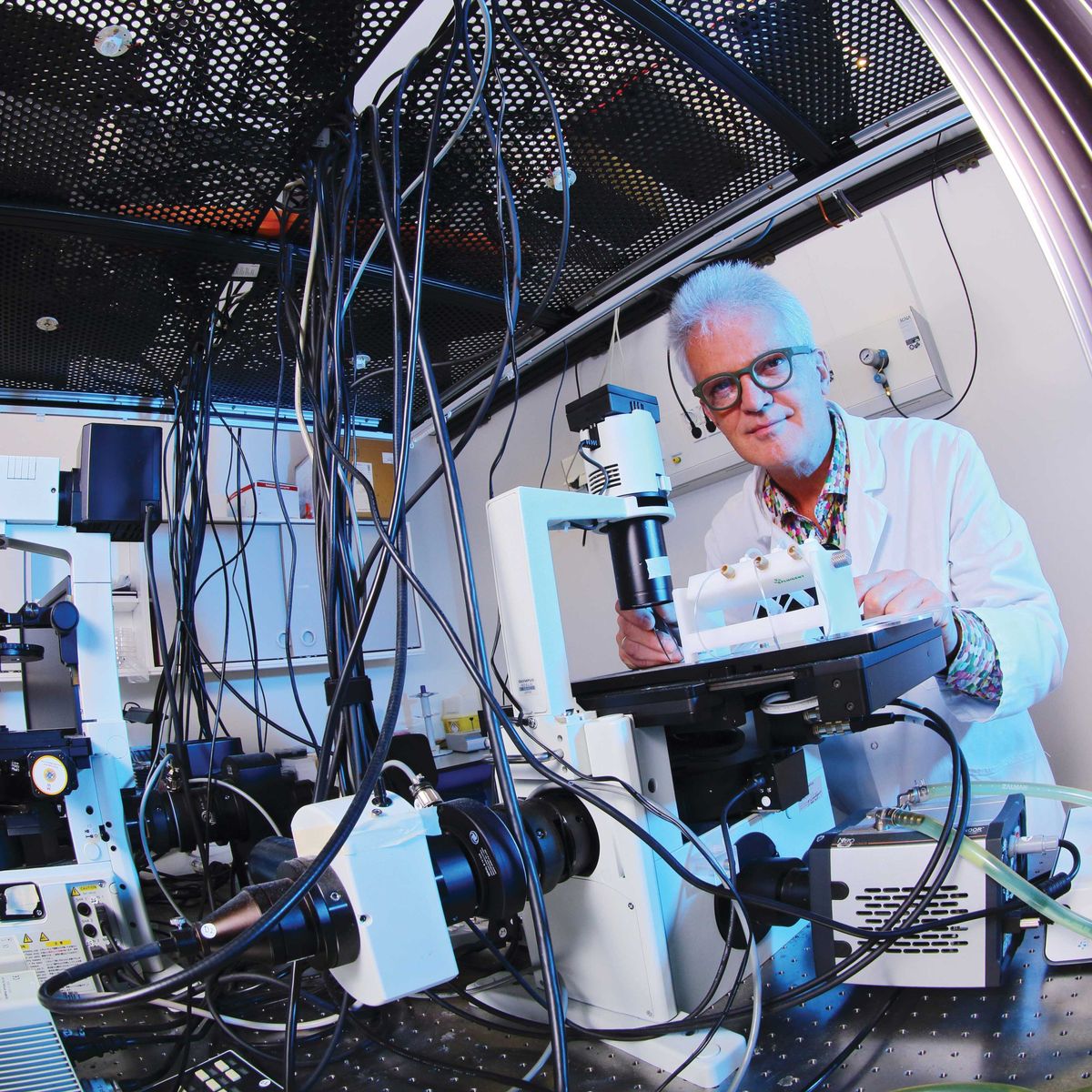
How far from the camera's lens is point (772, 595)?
770 mm

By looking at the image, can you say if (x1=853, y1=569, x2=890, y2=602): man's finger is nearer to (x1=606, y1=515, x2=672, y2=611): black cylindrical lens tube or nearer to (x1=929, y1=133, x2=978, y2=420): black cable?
(x1=606, y1=515, x2=672, y2=611): black cylindrical lens tube

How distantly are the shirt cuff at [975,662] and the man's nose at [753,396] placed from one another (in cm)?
53

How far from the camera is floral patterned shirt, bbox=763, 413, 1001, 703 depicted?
38.3 inches

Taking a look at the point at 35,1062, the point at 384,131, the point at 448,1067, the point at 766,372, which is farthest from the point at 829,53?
the point at 35,1062

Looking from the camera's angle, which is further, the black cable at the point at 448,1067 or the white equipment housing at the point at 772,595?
the white equipment housing at the point at 772,595

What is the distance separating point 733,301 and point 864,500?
1.48 ft

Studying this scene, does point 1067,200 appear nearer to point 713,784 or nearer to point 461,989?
point 713,784

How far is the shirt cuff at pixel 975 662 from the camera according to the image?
0.96 metres

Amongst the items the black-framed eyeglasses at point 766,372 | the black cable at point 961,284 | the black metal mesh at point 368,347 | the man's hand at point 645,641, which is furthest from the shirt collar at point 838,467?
the black metal mesh at point 368,347

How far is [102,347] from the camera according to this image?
108cm

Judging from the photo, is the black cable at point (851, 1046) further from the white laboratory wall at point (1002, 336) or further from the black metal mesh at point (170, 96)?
the white laboratory wall at point (1002, 336)

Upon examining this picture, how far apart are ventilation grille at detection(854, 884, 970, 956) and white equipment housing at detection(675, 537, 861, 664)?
0.22 m

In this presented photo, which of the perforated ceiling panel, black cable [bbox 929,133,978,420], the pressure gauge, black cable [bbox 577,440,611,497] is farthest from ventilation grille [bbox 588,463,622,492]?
black cable [bbox 929,133,978,420]

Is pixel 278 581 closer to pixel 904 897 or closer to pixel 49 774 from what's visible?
pixel 49 774
